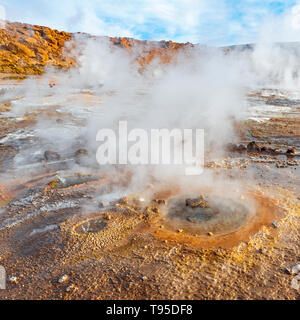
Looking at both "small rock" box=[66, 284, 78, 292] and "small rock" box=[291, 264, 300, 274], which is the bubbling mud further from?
"small rock" box=[66, 284, 78, 292]

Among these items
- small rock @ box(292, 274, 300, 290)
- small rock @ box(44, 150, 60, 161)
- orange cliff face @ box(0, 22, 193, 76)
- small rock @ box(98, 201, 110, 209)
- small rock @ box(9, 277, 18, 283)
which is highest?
orange cliff face @ box(0, 22, 193, 76)

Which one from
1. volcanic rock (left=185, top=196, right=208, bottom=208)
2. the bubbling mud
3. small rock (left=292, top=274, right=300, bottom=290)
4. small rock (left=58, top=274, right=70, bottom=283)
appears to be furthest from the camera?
volcanic rock (left=185, top=196, right=208, bottom=208)

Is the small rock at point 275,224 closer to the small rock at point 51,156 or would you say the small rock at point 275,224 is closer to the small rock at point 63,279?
the small rock at point 63,279

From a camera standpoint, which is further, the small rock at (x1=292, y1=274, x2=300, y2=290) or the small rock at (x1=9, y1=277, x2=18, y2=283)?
the small rock at (x1=9, y1=277, x2=18, y2=283)

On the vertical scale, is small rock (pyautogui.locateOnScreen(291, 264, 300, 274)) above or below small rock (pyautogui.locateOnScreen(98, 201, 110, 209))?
below

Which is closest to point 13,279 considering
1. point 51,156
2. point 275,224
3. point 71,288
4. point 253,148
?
point 71,288

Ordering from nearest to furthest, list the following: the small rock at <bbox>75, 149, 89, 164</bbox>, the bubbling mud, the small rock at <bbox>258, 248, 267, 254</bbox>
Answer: the small rock at <bbox>258, 248, 267, 254</bbox> < the bubbling mud < the small rock at <bbox>75, 149, 89, 164</bbox>

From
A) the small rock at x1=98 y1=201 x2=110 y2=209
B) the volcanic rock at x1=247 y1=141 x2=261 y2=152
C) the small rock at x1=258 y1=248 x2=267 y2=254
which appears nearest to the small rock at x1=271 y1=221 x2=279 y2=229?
the small rock at x1=258 y1=248 x2=267 y2=254

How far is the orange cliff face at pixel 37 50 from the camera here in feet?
67.1

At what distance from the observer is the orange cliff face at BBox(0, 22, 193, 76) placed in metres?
20.5

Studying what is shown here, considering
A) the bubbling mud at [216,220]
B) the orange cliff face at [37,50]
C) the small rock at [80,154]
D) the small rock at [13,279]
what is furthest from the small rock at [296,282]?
the orange cliff face at [37,50]

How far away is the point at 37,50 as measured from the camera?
25109 mm

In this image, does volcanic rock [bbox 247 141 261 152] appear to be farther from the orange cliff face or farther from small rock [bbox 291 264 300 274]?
the orange cliff face
